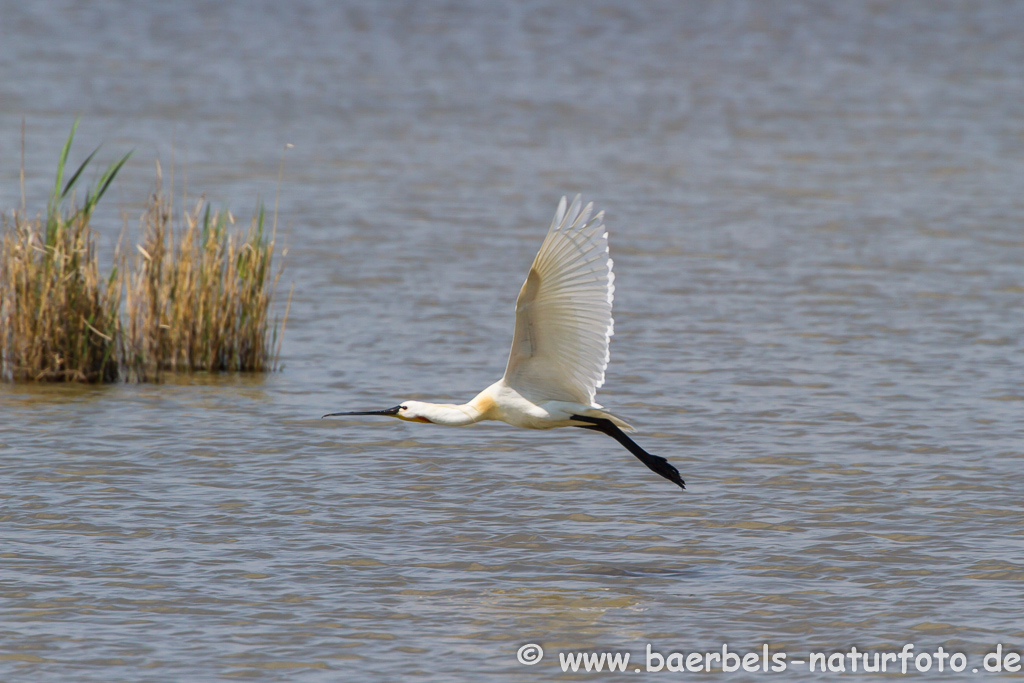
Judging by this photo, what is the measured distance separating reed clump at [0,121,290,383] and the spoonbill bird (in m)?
3.38

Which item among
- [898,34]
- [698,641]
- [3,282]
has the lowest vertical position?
[698,641]

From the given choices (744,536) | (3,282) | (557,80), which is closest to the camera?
(744,536)

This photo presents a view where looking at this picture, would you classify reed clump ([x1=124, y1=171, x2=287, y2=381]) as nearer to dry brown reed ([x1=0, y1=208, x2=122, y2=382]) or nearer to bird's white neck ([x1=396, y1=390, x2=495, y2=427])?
dry brown reed ([x1=0, y1=208, x2=122, y2=382])

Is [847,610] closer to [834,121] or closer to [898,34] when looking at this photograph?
[834,121]

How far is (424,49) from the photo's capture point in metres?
27.6

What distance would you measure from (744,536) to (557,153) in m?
12.4

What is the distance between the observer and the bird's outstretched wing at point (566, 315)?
601 centimetres

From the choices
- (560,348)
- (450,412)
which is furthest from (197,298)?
(560,348)

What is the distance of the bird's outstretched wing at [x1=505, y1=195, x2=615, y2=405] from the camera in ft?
19.7

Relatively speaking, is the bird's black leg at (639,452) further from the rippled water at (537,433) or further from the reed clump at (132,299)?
the reed clump at (132,299)

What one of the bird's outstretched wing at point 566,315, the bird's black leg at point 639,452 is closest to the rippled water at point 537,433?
the bird's black leg at point 639,452

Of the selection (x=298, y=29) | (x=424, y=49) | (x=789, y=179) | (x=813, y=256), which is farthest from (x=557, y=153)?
(x=298, y=29)

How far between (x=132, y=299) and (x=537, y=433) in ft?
8.76

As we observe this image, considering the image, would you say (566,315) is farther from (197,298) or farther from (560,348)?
(197,298)
